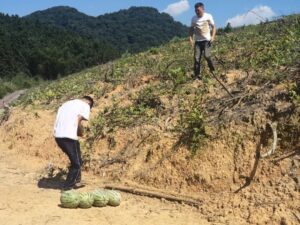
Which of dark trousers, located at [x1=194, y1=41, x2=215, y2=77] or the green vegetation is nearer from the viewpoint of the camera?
the green vegetation

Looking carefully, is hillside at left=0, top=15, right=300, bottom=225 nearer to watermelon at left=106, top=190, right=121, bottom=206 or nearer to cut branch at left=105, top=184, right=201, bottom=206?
cut branch at left=105, top=184, right=201, bottom=206

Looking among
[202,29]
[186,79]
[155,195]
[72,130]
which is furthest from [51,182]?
[202,29]

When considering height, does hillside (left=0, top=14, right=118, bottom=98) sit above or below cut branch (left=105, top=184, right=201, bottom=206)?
above

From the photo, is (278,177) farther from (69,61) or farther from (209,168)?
(69,61)

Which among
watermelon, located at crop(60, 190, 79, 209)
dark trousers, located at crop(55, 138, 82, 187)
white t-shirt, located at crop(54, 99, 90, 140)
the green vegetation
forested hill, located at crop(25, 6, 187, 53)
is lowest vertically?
watermelon, located at crop(60, 190, 79, 209)

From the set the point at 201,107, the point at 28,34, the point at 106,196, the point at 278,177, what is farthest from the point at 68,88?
the point at 28,34

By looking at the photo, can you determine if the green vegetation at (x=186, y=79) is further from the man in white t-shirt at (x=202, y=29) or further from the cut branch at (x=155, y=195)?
the cut branch at (x=155, y=195)

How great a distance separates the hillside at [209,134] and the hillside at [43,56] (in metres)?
41.8

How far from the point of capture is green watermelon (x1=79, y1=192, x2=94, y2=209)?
7.62 metres

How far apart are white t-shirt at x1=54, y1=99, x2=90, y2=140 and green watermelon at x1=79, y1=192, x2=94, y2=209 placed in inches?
46.5

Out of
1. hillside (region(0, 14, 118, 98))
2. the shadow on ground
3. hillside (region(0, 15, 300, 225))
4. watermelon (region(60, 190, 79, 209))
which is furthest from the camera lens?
hillside (region(0, 14, 118, 98))

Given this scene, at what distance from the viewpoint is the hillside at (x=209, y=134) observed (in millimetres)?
7438

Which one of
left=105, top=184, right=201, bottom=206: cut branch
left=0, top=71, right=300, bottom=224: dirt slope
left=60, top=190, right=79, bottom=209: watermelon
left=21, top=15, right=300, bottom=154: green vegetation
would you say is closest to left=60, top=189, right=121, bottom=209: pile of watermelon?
left=60, top=190, right=79, bottom=209: watermelon

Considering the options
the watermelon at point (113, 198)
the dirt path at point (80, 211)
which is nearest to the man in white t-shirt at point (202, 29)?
the dirt path at point (80, 211)
